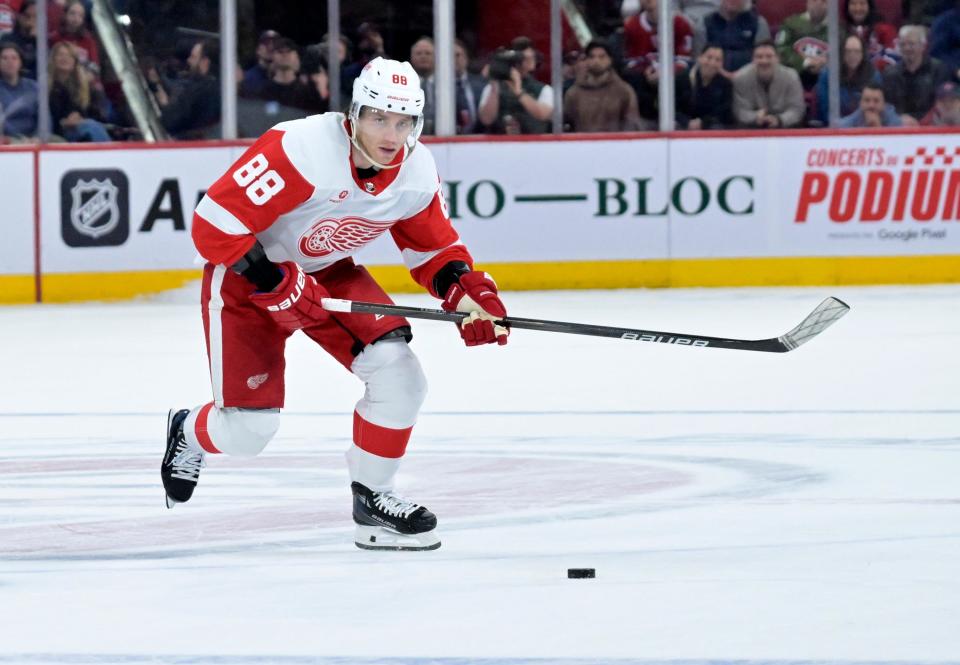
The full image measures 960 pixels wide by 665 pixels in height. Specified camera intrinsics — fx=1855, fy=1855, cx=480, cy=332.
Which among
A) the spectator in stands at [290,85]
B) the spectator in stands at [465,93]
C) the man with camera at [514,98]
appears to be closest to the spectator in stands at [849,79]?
the man with camera at [514,98]

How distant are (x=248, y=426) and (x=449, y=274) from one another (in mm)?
524

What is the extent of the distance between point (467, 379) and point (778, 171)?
405 centimetres

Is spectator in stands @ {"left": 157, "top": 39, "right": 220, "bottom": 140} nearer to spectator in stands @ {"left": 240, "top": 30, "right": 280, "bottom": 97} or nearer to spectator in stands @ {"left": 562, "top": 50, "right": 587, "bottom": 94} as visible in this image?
spectator in stands @ {"left": 240, "top": 30, "right": 280, "bottom": 97}

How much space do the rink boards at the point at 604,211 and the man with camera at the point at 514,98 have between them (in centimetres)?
13

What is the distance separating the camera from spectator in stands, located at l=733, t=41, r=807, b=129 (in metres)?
9.99

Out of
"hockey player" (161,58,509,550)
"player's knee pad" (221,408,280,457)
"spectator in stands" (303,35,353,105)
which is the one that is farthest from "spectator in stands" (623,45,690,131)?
"player's knee pad" (221,408,280,457)

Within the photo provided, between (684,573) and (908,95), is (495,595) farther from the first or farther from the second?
(908,95)

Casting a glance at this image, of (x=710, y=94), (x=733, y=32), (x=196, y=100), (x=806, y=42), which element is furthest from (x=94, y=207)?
(x=806, y=42)

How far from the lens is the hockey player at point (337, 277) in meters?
3.56

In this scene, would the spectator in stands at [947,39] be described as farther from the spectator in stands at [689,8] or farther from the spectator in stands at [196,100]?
the spectator in stands at [196,100]

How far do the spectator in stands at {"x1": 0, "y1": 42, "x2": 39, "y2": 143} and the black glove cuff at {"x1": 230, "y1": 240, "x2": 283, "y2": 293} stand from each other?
671cm

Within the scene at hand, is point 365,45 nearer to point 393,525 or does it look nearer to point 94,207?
point 94,207

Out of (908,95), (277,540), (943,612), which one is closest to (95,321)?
(908,95)

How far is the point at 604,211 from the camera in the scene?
9.93 metres
